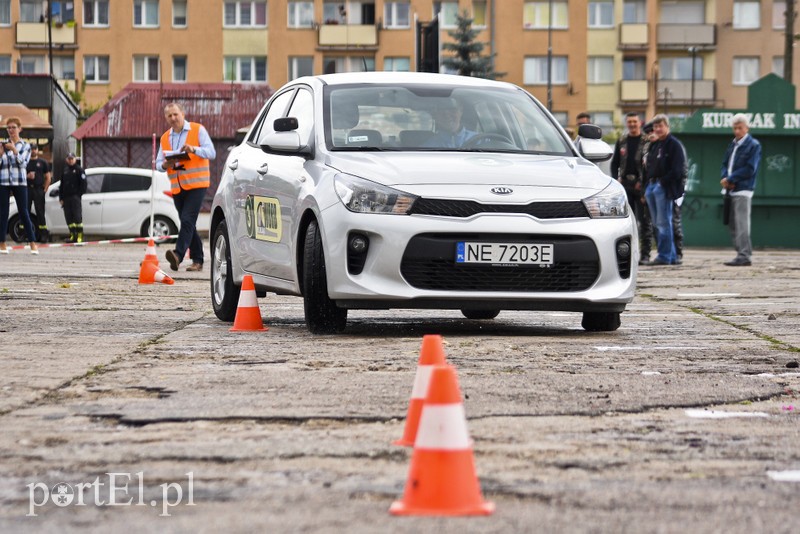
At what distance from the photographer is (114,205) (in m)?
33.6

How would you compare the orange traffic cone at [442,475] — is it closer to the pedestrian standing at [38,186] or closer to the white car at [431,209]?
the white car at [431,209]

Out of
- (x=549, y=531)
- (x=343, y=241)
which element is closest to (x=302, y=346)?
(x=343, y=241)

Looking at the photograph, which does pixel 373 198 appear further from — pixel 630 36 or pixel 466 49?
pixel 630 36

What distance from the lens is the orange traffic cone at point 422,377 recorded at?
4.96 metres

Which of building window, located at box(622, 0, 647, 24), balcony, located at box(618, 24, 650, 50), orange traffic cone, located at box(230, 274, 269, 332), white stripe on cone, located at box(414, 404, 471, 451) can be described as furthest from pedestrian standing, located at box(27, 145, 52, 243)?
building window, located at box(622, 0, 647, 24)

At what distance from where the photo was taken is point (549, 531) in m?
3.77

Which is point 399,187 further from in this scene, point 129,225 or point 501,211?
point 129,225

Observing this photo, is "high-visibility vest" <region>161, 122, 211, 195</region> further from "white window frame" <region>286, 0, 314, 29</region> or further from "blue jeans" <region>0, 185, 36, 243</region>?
"white window frame" <region>286, 0, 314, 29</region>

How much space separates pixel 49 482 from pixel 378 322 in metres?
6.05

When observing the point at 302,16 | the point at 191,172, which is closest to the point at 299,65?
the point at 302,16

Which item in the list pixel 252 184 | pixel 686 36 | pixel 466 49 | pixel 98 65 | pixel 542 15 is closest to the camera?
pixel 252 184

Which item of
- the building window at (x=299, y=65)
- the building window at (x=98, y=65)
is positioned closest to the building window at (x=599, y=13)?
the building window at (x=299, y=65)

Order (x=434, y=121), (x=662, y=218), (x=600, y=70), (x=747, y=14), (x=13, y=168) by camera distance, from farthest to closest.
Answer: (x=747, y=14)
(x=600, y=70)
(x=13, y=168)
(x=662, y=218)
(x=434, y=121)

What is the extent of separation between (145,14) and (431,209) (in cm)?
6636
